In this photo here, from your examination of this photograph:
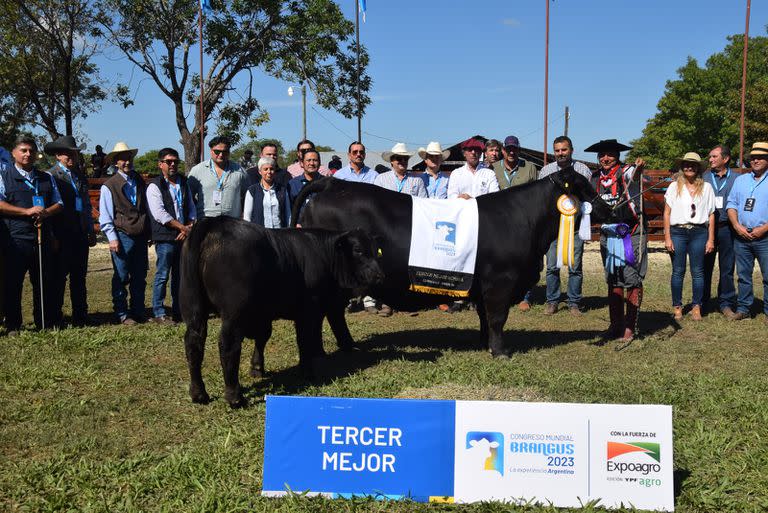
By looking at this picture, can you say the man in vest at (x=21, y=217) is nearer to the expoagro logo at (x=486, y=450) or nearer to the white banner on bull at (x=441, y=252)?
the white banner on bull at (x=441, y=252)

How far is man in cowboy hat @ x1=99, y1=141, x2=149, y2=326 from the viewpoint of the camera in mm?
8312

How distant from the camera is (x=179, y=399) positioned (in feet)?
18.3

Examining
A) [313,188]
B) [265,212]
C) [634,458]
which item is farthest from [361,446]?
[265,212]

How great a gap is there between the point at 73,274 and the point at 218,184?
6.99ft

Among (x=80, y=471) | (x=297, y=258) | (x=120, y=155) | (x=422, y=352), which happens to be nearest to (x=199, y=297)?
(x=297, y=258)

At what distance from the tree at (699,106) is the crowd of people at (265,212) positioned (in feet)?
136

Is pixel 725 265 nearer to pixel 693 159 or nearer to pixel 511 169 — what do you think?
pixel 693 159

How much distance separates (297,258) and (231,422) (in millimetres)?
1432

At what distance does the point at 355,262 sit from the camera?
238 inches

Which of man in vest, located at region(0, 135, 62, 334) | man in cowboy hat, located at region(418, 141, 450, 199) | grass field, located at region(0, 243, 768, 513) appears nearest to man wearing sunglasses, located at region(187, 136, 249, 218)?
grass field, located at region(0, 243, 768, 513)

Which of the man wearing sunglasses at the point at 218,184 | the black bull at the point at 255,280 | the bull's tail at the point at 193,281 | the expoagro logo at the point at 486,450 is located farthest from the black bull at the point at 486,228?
the expoagro logo at the point at 486,450

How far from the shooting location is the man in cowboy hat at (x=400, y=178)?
8719mm

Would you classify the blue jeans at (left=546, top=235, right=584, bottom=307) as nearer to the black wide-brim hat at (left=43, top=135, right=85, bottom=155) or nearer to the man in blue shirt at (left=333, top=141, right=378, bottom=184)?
the man in blue shirt at (left=333, top=141, right=378, bottom=184)

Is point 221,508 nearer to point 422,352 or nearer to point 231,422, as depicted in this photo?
point 231,422
